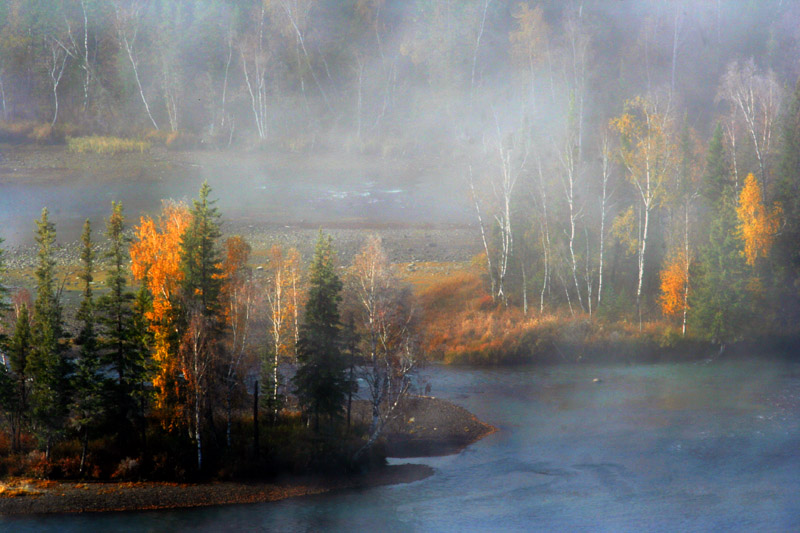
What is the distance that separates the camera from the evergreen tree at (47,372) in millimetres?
30141

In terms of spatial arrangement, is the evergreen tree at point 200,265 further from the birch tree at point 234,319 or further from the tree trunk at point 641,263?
the tree trunk at point 641,263

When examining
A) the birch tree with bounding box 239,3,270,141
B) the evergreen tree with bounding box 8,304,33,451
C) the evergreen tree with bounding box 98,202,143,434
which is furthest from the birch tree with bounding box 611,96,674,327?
the birch tree with bounding box 239,3,270,141

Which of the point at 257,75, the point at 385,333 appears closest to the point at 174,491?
the point at 385,333

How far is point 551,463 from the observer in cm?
3200

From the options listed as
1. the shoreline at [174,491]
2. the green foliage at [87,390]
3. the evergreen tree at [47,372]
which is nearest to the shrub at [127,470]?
the shoreline at [174,491]

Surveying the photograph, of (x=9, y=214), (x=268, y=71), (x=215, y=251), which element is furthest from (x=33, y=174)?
(x=215, y=251)

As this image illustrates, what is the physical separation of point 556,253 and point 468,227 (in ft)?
51.6

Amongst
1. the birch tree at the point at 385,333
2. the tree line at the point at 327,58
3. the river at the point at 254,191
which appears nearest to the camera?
the birch tree at the point at 385,333

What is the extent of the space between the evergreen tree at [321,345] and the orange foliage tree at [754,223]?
27852 millimetres

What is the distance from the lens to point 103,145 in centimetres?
7275

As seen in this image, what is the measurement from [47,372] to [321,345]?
1075 cm

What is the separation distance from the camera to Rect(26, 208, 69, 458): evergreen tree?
98.9ft

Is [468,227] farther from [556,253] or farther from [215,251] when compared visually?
[215,251]

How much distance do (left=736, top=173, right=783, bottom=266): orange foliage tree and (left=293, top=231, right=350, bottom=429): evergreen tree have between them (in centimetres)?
2785
